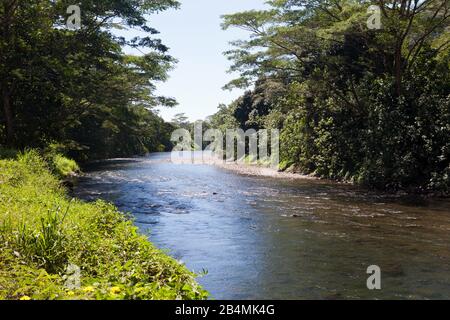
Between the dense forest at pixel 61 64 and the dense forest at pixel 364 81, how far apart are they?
5745 mm

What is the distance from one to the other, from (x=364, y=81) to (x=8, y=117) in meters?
20.2

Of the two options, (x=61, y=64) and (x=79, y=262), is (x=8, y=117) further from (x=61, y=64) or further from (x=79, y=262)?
(x=79, y=262)

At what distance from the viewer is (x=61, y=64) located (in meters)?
23.7

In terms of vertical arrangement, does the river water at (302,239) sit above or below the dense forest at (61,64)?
below

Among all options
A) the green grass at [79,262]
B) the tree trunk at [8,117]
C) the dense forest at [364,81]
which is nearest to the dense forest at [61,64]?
the tree trunk at [8,117]

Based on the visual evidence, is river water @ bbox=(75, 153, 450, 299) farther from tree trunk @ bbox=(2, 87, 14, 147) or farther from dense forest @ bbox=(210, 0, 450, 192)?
tree trunk @ bbox=(2, 87, 14, 147)

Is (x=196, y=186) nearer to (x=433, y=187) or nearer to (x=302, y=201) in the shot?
(x=302, y=201)

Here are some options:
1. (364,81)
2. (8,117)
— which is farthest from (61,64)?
(364,81)

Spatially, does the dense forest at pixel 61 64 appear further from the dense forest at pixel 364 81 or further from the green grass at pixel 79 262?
the green grass at pixel 79 262

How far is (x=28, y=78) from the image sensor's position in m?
22.6

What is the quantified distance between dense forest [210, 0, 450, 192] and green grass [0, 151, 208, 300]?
51.5ft

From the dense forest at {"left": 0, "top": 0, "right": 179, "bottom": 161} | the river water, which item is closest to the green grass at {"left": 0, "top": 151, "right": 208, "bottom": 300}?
the river water

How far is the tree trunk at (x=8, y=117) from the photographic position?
23.0m

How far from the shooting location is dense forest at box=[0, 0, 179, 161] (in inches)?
885
